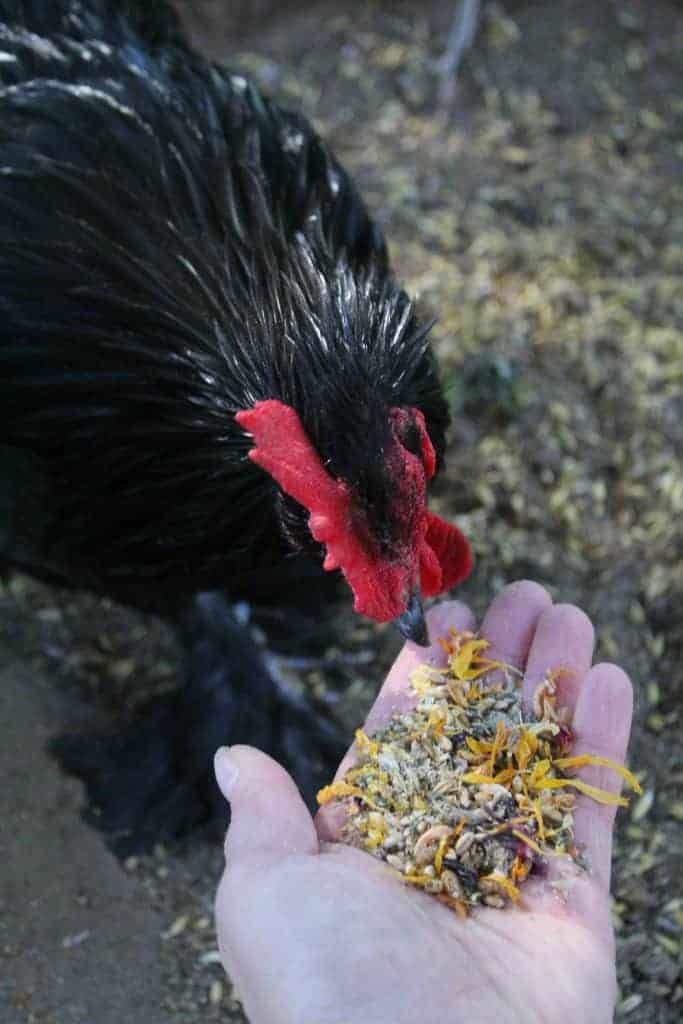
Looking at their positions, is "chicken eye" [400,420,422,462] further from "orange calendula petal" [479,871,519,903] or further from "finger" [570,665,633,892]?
"orange calendula petal" [479,871,519,903]

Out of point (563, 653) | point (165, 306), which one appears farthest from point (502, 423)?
point (165, 306)

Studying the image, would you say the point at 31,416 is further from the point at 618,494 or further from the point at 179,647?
the point at 618,494

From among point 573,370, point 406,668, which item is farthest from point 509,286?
point 406,668

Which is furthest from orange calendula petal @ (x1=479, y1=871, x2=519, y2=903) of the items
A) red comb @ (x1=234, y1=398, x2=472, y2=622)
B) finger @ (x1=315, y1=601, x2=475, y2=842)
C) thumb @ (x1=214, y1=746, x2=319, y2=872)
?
red comb @ (x1=234, y1=398, x2=472, y2=622)

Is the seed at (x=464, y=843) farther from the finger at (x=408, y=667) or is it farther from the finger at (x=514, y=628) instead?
the finger at (x=514, y=628)

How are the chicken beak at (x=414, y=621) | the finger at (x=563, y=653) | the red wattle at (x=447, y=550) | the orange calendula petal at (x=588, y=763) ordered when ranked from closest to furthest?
the chicken beak at (x=414, y=621)
the orange calendula petal at (x=588, y=763)
the red wattle at (x=447, y=550)
the finger at (x=563, y=653)

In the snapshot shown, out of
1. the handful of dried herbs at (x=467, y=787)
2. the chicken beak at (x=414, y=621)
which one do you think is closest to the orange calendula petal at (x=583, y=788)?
the handful of dried herbs at (x=467, y=787)
